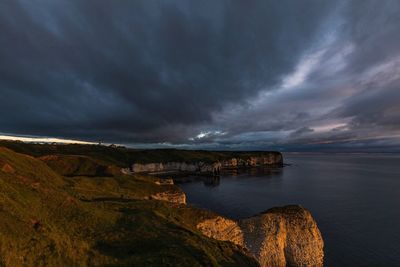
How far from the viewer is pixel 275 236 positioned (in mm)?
41844

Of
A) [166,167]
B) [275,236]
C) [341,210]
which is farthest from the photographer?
[166,167]

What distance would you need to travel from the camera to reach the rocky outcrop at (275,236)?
1593 inches

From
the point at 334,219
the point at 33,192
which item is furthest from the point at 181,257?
the point at 334,219

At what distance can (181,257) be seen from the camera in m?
22.2

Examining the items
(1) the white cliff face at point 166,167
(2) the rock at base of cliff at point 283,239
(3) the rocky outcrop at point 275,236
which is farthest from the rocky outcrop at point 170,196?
(1) the white cliff face at point 166,167

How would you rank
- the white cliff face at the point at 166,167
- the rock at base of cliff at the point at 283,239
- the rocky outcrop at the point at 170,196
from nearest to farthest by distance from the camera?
the rock at base of cliff at the point at 283,239 < the rocky outcrop at the point at 170,196 < the white cliff face at the point at 166,167

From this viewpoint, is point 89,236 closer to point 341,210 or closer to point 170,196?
point 170,196

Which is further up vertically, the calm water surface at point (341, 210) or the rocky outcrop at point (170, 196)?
the rocky outcrop at point (170, 196)

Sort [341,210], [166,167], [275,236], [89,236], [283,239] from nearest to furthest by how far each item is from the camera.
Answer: [89,236] < [275,236] < [283,239] < [341,210] < [166,167]

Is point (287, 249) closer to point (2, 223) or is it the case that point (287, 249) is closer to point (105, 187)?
point (2, 223)

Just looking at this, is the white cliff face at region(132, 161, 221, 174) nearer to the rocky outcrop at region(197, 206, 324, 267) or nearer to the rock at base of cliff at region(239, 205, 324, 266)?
the rock at base of cliff at region(239, 205, 324, 266)

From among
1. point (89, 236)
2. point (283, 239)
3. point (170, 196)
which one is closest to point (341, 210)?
point (283, 239)

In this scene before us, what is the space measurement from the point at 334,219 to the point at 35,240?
230 ft

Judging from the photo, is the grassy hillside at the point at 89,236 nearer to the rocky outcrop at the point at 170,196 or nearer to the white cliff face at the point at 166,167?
the rocky outcrop at the point at 170,196
